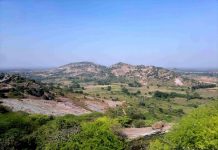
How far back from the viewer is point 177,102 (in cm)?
17662

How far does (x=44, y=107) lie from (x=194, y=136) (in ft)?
190

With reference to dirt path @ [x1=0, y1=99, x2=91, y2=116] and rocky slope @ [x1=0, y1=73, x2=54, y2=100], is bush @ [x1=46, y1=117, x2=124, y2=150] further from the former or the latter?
rocky slope @ [x1=0, y1=73, x2=54, y2=100]

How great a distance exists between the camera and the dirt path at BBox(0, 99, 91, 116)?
290 feet

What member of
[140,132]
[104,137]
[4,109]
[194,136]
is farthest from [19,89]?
[194,136]

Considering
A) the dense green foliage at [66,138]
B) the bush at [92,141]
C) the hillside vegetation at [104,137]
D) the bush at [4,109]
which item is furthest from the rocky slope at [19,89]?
the bush at [92,141]

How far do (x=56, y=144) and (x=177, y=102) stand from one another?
14017 centimetres

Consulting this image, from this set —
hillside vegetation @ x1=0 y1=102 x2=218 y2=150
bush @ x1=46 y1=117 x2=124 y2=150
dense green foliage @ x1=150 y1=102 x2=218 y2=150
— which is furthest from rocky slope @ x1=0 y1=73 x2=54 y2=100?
dense green foliage @ x1=150 y1=102 x2=218 y2=150

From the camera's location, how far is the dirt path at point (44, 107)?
88.3 metres

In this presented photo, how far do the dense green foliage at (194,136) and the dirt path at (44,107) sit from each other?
159 ft

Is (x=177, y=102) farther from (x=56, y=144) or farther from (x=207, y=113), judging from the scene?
(x=56, y=144)

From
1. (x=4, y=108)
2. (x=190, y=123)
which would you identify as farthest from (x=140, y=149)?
(x=4, y=108)

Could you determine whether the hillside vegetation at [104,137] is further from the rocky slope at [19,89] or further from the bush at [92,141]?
the rocky slope at [19,89]

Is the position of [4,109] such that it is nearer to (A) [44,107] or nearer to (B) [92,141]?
(A) [44,107]

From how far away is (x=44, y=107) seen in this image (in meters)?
95.5
